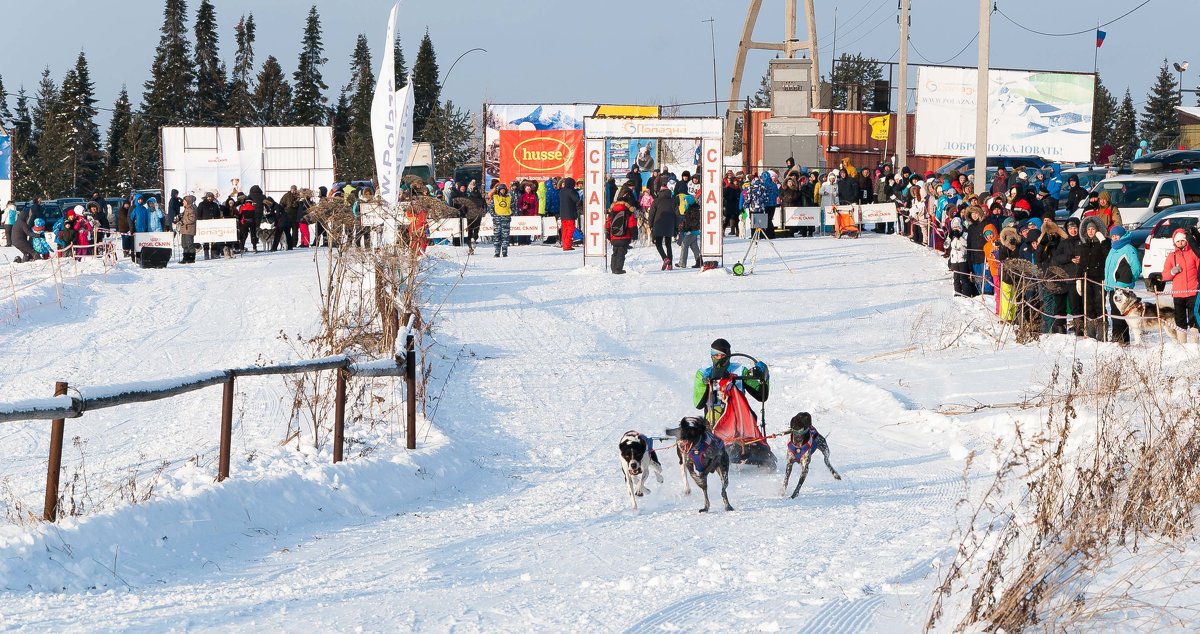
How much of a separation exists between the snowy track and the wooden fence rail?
0.31 m

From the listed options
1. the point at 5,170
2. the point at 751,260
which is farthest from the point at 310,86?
the point at 751,260

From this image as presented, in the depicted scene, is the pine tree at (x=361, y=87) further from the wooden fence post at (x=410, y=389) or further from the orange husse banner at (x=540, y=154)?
the wooden fence post at (x=410, y=389)

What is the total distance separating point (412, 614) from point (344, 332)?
27.7 ft

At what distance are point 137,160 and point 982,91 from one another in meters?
55.1

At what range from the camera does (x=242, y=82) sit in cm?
8681

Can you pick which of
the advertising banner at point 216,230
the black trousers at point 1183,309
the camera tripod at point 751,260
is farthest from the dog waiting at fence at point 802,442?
the advertising banner at point 216,230

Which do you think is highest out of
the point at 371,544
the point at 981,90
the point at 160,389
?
the point at 981,90

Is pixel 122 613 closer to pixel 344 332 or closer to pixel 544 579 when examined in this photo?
pixel 544 579

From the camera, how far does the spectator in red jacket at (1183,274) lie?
47.5 feet

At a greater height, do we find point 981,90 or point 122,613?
point 981,90

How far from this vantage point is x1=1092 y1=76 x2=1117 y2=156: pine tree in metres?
84.6

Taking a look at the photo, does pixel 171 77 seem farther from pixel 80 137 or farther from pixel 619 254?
pixel 619 254

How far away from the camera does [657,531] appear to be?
829cm

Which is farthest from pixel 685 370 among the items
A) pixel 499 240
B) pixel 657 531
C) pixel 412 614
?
pixel 499 240
